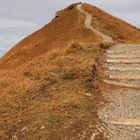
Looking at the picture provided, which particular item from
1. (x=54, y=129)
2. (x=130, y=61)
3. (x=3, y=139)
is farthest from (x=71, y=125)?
(x=130, y=61)

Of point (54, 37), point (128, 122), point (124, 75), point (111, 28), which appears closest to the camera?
point (128, 122)

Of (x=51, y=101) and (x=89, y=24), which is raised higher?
(x=89, y=24)

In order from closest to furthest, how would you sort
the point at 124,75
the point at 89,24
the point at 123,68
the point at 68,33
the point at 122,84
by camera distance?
the point at 122,84, the point at 124,75, the point at 123,68, the point at 68,33, the point at 89,24

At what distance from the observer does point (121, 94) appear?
16.2m

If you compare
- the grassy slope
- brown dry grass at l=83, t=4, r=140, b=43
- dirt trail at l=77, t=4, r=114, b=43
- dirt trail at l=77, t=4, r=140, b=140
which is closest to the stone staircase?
dirt trail at l=77, t=4, r=140, b=140

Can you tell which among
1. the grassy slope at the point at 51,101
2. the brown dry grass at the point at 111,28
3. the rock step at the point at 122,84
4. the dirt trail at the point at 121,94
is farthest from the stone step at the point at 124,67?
the brown dry grass at the point at 111,28

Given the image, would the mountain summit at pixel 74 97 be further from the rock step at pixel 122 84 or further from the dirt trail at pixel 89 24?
the dirt trail at pixel 89 24

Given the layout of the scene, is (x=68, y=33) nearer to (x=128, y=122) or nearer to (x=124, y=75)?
(x=124, y=75)

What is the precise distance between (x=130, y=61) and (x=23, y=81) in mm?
6825

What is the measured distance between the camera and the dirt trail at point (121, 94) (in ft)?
41.5

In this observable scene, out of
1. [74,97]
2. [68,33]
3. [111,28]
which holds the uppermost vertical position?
[111,28]

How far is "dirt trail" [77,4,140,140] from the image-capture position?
12656 mm

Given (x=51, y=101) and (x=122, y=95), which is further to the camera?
(x=122, y=95)

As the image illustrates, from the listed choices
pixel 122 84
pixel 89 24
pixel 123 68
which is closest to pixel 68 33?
pixel 89 24
